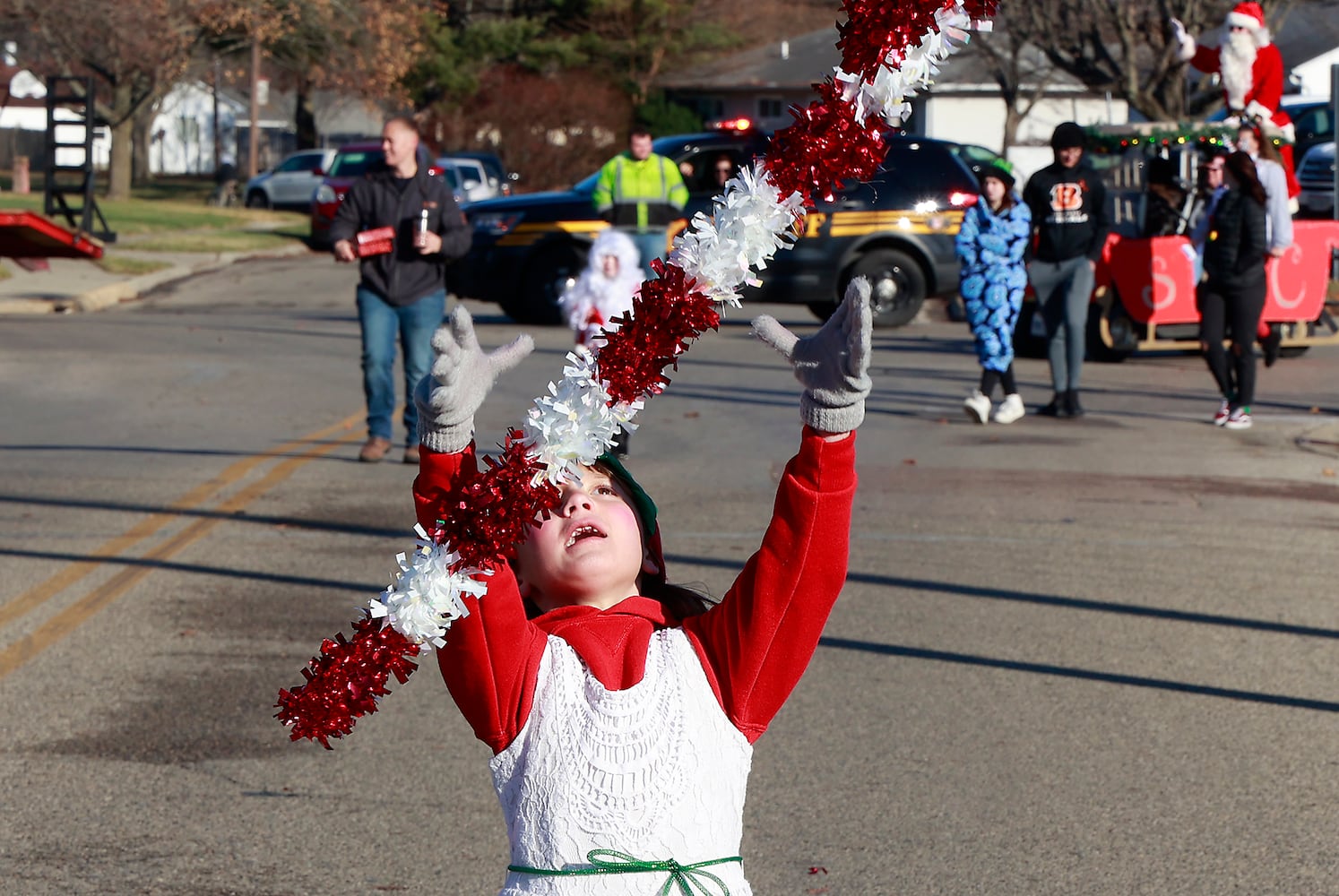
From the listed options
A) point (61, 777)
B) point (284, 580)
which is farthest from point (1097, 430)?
point (61, 777)

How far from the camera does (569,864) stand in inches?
109

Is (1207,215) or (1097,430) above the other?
(1207,215)

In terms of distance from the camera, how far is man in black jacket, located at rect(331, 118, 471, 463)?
10367 mm

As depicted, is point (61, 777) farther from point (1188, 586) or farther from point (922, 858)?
point (1188, 586)

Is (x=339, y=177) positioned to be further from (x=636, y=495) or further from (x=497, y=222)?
(x=636, y=495)

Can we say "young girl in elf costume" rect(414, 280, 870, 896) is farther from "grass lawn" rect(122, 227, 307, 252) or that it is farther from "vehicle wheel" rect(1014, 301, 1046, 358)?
"grass lawn" rect(122, 227, 307, 252)

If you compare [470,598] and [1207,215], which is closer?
[470,598]

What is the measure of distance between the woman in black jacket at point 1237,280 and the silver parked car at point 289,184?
39969 mm

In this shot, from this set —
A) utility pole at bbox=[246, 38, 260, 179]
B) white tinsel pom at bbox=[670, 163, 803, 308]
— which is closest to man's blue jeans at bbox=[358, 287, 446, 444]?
white tinsel pom at bbox=[670, 163, 803, 308]

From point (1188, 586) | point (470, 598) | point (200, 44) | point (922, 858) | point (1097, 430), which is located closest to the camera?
point (470, 598)

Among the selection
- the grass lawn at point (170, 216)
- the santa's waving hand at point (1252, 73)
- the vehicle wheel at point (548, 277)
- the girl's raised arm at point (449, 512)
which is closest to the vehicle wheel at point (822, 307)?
the vehicle wheel at point (548, 277)

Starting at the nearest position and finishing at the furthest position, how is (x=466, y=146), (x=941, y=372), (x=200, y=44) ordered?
(x=941, y=372), (x=200, y=44), (x=466, y=146)

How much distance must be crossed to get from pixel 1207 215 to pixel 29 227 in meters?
8.25

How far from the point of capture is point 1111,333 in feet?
53.1
